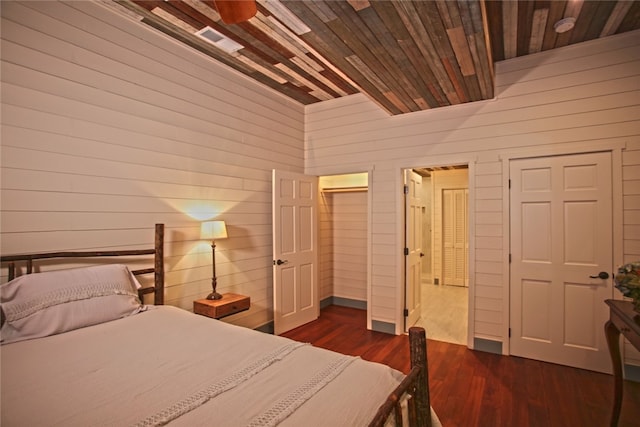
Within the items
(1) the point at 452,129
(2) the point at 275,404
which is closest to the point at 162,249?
(2) the point at 275,404

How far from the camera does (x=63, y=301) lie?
1892 millimetres

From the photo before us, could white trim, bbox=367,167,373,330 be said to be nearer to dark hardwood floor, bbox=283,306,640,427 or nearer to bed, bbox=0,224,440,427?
dark hardwood floor, bbox=283,306,640,427

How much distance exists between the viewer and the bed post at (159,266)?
2680 millimetres

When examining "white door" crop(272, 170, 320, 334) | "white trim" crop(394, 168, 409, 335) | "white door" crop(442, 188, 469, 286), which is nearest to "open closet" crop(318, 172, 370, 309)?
"white door" crop(272, 170, 320, 334)

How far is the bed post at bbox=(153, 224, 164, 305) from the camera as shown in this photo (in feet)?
8.79

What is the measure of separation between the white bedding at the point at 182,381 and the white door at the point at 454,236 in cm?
584

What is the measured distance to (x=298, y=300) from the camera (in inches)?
165

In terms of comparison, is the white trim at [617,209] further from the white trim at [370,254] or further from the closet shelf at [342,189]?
the closet shelf at [342,189]

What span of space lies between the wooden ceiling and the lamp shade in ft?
5.80

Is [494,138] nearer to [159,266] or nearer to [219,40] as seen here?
[219,40]

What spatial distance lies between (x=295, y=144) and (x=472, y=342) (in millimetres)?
3449

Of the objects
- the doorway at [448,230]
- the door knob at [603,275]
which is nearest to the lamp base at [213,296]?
the door knob at [603,275]

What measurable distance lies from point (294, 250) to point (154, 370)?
2.76 metres

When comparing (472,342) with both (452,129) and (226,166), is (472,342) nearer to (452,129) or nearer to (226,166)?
(452,129)
